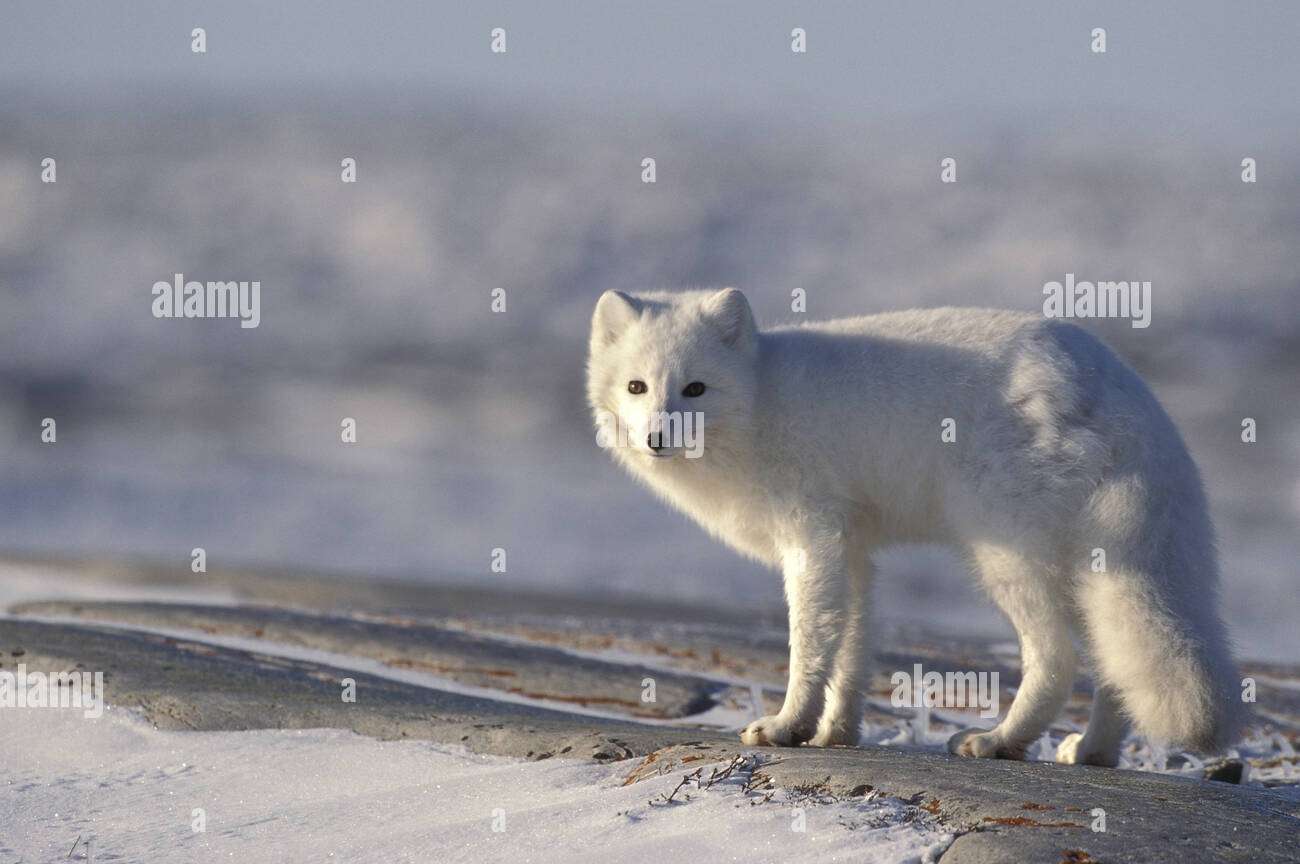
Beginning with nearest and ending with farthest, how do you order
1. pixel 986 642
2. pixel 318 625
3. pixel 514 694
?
pixel 514 694 < pixel 318 625 < pixel 986 642

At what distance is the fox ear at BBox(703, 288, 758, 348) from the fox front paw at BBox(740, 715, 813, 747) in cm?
134

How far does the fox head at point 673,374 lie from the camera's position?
4.68m

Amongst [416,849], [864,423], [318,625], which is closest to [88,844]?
[416,849]

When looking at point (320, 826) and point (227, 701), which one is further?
point (227, 701)

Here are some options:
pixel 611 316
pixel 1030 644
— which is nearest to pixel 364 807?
pixel 611 316

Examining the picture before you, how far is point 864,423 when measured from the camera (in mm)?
4773

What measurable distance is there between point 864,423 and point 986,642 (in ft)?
20.2

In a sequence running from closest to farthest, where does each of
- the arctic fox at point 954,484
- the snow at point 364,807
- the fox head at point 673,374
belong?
the snow at point 364,807
the arctic fox at point 954,484
the fox head at point 673,374

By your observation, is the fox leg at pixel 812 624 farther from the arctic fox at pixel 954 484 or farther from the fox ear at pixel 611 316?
the fox ear at pixel 611 316

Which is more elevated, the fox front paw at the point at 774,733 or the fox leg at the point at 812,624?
the fox leg at the point at 812,624

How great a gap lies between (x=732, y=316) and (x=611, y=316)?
1.54 ft

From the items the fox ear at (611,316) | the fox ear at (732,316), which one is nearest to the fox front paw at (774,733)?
the fox ear at (732,316)

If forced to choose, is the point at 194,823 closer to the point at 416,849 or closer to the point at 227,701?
the point at 416,849

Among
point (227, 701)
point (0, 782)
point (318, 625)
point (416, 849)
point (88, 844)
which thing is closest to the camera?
point (416, 849)
